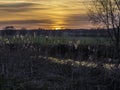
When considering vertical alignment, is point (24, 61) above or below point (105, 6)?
below

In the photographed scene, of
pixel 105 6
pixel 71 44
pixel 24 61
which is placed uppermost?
Result: pixel 105 6

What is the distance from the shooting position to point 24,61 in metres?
17.2

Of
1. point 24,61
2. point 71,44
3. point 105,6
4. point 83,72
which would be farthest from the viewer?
point 71,44

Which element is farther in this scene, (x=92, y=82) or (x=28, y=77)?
(x=28, y=77)

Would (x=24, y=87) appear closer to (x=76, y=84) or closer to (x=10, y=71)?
(x=76, y=84)

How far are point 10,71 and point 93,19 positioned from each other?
802 centimetres

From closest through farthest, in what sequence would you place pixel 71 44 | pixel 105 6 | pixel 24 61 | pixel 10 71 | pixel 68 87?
pixel 68 87 → pixel 10 71 → pixel 24 61 → pixel 105 6 → pixel 71 44

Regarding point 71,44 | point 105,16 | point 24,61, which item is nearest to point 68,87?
point 24,61

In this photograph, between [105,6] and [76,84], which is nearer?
[76,84]

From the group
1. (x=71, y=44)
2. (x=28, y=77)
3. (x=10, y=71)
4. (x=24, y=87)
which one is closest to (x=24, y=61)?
(x=10, y=71)

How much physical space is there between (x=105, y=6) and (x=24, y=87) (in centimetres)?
932

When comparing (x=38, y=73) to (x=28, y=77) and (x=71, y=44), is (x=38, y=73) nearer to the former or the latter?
(x=28, y=77)

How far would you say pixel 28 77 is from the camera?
571 inches

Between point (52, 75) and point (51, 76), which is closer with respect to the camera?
point (51, 76)
